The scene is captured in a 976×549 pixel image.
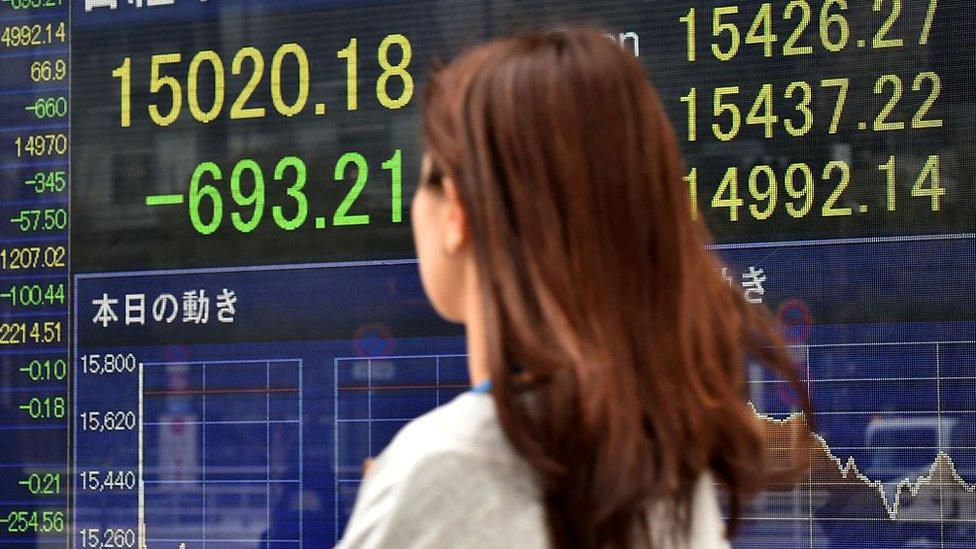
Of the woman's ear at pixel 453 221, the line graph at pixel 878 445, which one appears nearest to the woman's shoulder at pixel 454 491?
the woman's ear at pixel 453 221

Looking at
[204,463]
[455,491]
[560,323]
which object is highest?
[560,323]

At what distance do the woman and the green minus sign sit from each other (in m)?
1.95

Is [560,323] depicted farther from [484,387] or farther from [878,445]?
[878,445]

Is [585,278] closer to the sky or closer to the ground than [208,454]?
closer to the sky

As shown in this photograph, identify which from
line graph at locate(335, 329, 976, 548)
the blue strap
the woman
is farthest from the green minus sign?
the blue strap

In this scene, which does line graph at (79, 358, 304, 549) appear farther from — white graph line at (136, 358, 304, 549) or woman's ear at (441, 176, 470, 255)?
woman's ear at (441, 176, 470, 255)

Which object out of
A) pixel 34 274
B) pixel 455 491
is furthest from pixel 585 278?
pixel 34 274

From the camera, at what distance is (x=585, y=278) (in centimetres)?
105

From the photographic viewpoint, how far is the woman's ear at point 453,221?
1082mm

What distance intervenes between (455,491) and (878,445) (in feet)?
5.54

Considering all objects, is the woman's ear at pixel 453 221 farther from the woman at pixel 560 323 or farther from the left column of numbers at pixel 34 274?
the left column of numbers at pixel 34 274

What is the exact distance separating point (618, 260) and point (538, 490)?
0.17m

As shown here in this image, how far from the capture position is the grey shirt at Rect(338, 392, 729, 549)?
3.29 feet

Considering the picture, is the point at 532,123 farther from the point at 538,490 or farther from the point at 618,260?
the point at 538,490
